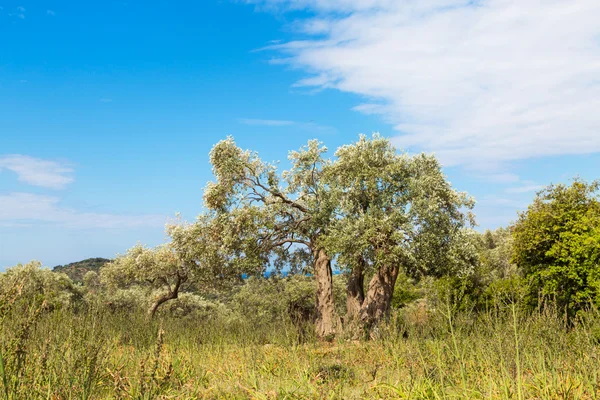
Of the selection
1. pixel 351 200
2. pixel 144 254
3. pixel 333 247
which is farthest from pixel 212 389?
pixel 144 254

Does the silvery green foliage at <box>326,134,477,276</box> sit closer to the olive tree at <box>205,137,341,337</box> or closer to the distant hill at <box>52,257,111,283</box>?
the olive tree at <box>205,137,341,337</box>

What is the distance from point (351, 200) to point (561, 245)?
15331 mm

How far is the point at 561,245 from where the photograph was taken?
28578 millimetres

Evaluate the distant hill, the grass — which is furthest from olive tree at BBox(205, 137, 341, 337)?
the distant hill

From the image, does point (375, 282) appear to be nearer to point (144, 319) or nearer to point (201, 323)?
point (201, 323)

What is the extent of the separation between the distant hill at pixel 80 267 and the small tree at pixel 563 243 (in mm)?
53252

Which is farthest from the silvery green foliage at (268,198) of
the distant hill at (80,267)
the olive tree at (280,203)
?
the distant hill at (80,267)

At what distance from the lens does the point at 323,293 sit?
22266mm

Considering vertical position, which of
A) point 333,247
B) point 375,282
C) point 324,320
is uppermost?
point 333,247

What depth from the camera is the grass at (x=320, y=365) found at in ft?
18.6

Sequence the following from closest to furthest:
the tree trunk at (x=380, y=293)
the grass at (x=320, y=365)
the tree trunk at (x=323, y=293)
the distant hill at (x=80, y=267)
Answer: the grass at (x=320, y=365), the tree trunk at (x=380, y=293), the tree trunk at (x=323, y=293), the distant hill at (x=80, y=267)

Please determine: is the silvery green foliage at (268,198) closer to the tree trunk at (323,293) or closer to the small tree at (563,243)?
the tree trunk at (323,293)

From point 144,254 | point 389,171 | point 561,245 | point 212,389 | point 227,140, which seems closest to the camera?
point 212,389

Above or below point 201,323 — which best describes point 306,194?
above
